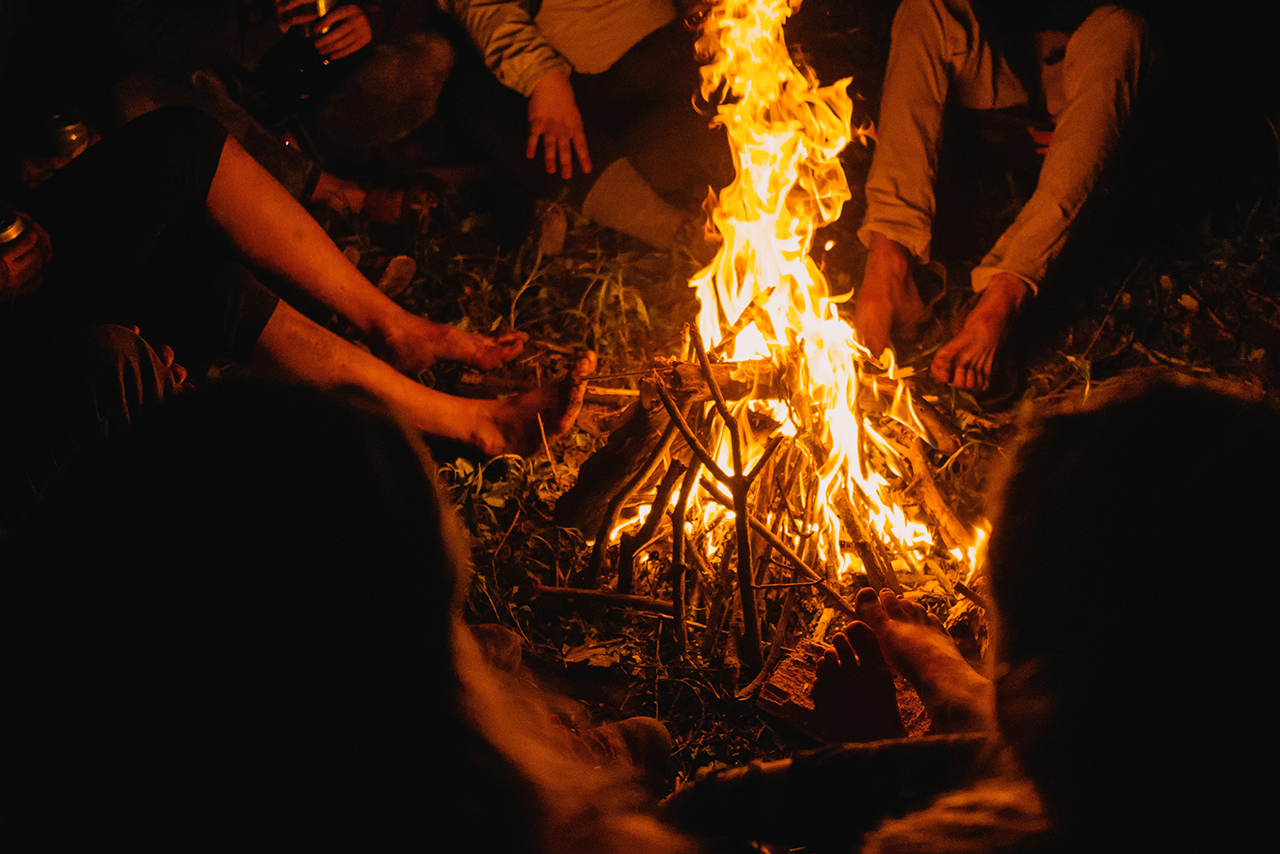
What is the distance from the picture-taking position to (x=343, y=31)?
420 centimetres

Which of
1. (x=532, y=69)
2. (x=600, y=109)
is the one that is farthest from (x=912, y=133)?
(x=532, y=69)

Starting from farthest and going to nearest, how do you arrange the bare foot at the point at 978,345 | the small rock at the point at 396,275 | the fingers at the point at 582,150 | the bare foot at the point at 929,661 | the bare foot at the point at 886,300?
the fingers at the point at 582,150
the small rock at the point at 396,275
the bare foot at the point at 886,300
the bare foot at the point at 978,345
the bare foot at the point at 929,661

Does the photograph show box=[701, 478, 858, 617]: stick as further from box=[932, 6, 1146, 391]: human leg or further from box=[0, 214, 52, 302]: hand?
box=[0, 214, 52, 302]: hand

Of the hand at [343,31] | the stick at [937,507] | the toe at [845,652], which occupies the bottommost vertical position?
the stick at [937,507]

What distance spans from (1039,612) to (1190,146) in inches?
180

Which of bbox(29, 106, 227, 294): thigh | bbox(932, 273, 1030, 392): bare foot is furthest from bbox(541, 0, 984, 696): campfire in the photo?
bbox(29, 106, 227, 294): thigh

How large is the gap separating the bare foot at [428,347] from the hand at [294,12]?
6.19 feet

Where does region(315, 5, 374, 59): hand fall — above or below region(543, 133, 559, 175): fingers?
above

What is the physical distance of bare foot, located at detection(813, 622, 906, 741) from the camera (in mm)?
2439

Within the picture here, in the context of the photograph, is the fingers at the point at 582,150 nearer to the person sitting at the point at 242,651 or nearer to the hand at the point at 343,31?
the hand at the point at 343,31

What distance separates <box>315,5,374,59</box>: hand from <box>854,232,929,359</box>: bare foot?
2911 mm

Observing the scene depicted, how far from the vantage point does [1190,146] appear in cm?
450

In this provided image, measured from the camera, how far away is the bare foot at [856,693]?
2.44 metres

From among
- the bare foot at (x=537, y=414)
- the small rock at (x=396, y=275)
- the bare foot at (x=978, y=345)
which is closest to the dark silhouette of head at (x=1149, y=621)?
the bare foot at (x=537, y=414)
